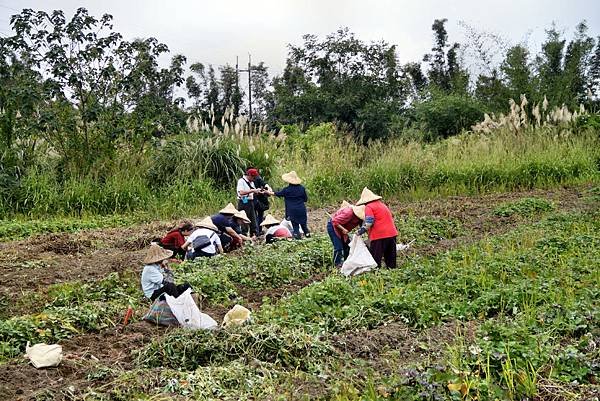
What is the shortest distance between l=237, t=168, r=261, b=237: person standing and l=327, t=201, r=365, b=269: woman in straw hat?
2815 millimetres

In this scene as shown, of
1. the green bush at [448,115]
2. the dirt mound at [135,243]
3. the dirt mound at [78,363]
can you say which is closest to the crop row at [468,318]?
the dirt mound at [78,363]

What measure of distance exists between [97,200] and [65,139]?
6.77 feet

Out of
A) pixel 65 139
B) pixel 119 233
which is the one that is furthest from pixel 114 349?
pixel 65 139

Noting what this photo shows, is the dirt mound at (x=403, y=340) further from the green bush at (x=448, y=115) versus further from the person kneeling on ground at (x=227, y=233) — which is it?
the green bush at (x=448, y=115)

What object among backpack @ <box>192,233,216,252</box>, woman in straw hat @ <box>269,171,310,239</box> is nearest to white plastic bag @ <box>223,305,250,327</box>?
backpack @ <box>192,233,216,252</box>

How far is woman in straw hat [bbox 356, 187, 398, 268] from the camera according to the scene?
8062 millimetres

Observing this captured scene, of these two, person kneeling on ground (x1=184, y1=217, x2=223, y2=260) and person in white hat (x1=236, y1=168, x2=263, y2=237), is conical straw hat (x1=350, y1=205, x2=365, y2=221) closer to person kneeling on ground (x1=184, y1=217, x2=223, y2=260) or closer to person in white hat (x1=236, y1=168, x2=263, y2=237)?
person kneeling on ground (x1=184, y1=217, x2=223, y2=260)

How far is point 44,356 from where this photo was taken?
493cm

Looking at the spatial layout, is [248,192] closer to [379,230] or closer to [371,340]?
[379,230]

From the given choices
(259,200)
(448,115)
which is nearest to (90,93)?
(259,200)

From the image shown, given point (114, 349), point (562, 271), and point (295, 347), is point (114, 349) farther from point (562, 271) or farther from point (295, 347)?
A: point (562, 271)

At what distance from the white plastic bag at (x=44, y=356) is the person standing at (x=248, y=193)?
6.54 m

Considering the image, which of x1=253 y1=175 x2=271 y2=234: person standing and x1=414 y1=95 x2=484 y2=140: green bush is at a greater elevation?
x1=414 y1=95 x2=484 y2=140: green bush

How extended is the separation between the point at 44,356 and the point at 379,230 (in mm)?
4317
